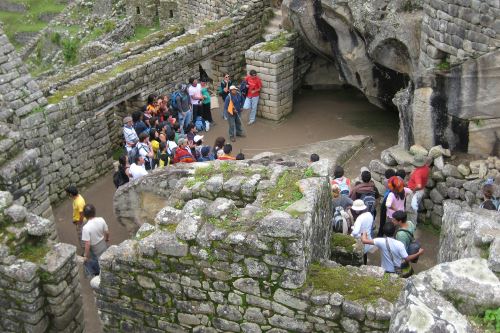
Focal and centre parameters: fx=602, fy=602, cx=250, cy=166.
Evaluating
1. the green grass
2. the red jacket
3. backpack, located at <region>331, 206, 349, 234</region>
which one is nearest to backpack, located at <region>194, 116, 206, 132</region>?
the red jacket

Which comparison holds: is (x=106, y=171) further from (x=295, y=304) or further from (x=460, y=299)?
(x=460, y=299)

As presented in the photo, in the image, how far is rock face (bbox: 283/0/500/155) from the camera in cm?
931

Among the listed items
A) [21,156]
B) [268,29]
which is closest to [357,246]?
[21,156]

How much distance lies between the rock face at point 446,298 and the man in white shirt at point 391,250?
12.9 feet

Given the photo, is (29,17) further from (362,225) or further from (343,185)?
(362,225)

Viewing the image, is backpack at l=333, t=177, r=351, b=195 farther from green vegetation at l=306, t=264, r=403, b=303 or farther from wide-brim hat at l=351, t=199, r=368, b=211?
green vegetation at l=306, t=264, r=403, b=303

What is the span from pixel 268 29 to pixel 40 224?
1208cm

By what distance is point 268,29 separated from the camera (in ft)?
59.0

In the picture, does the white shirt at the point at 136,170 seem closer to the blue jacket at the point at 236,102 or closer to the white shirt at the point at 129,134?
the white shirt at the point at 129,134

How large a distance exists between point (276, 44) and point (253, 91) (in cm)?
140

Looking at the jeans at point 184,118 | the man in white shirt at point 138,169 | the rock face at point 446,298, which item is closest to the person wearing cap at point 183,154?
the man in white shirt at point 138,169

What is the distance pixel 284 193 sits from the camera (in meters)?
6.34

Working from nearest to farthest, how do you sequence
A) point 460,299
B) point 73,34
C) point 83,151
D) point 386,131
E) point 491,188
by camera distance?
point 460,299 < point 491,188 < point 83,151 < point 386,131 < point 73,34

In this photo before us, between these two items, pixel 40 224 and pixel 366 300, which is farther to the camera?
pixel 40 224
